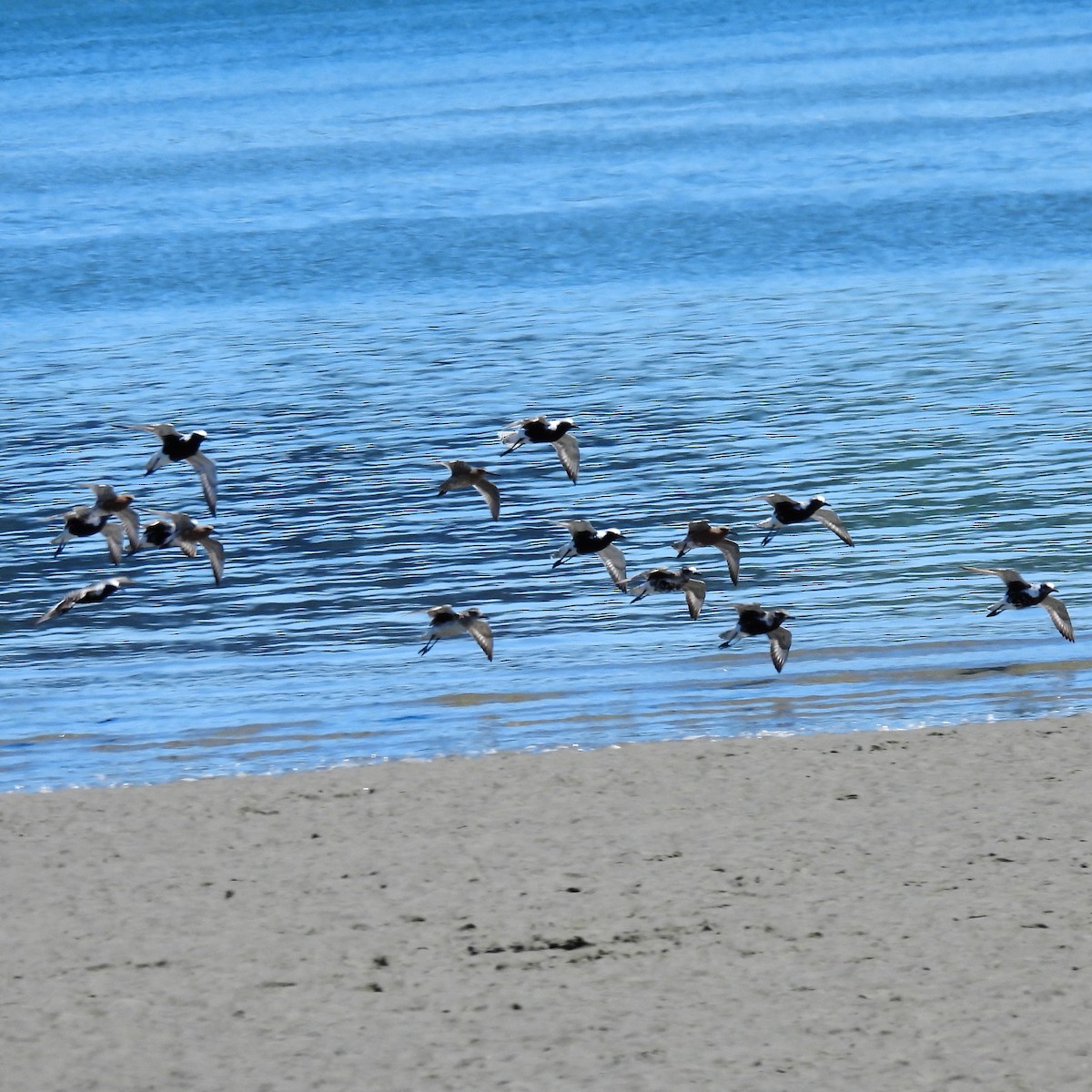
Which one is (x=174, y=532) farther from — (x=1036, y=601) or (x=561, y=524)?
(x=1036, y=601)

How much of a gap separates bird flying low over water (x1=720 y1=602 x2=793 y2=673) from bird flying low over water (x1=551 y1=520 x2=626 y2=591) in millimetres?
1332

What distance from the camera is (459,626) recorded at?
64.1 ft

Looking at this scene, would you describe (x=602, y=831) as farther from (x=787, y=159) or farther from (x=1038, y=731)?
(x=787, y=159)

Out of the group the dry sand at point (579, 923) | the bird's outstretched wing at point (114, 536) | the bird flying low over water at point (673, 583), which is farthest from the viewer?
the bird's outstretched wing at point (114, 536)

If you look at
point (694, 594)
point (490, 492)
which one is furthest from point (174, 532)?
point (694, 594)

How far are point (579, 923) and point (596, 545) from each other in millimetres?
6905

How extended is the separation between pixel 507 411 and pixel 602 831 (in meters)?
20.2

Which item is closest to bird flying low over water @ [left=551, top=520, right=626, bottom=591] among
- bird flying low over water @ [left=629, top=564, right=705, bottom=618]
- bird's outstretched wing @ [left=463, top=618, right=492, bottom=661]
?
bird flying low over water @ [left=629, top=564, right=705, bottom=618]

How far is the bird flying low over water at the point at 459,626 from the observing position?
19.3 metres

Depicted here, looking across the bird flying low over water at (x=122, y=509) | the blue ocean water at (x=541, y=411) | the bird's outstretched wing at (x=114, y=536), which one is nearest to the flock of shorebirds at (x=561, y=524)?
the bird flying low over water at (x=122, y=509)

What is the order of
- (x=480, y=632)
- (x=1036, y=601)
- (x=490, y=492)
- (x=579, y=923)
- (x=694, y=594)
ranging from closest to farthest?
(x=579, y=923), (x=1036, y=601), (x=480, y=632), (x=490, y=492), (x=694, y=594)

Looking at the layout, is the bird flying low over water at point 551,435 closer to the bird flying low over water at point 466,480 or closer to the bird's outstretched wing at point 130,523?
the bird flying low over water at point 466,480

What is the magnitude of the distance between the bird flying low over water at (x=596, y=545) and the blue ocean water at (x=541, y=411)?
728 millimetres

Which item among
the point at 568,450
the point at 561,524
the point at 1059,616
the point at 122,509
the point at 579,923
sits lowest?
the point at 579,923
